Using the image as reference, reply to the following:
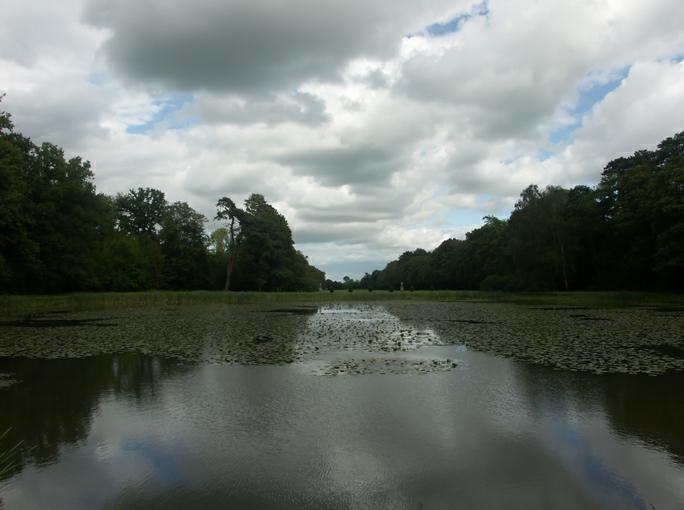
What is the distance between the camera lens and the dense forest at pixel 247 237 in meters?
41.0

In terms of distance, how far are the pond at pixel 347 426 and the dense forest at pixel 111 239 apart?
2899 centimetres

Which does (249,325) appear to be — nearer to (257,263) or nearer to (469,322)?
(469,322)

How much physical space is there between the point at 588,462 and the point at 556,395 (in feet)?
11.6

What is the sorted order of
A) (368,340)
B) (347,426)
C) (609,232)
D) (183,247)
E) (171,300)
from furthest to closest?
(183,247) < (609,232) < (171,300) < (368,340) < (347,426)

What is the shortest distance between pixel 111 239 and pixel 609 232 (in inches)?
2643

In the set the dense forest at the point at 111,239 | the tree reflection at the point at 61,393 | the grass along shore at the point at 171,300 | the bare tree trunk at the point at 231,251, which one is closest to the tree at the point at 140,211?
the dense forest at the point at 111,239

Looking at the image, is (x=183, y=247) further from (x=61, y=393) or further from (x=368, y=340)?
(x=61, y=393)

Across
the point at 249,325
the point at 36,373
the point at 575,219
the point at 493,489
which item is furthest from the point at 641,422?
the point at 575,219

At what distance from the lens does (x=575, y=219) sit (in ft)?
187

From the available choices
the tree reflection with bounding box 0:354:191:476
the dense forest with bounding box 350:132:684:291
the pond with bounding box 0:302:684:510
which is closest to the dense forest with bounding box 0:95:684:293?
the dense forest with bounding box 350:132:684:291

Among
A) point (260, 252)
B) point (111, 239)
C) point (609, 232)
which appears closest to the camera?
point (609, 232)

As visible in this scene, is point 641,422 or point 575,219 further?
point 575,219

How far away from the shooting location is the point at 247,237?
206 ft

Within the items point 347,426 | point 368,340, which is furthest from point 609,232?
point 347,426
